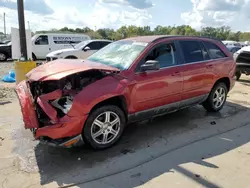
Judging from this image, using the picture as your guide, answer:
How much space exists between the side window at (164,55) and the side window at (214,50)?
1212mm

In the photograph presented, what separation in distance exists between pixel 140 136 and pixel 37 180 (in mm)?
1972

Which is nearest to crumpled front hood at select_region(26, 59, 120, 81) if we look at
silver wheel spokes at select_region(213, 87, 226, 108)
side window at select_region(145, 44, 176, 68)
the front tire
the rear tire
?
the front tire

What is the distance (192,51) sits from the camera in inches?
207

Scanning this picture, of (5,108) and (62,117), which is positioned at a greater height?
(62,117)

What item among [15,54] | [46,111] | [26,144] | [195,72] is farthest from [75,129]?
[15,54]

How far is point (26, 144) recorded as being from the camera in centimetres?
428

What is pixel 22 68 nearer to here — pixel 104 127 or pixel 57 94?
pixel 57 94

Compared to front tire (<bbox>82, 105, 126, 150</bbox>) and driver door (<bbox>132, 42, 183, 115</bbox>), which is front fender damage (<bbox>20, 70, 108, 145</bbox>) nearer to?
front tire (<bbox>82, 105, 126, 150</bbox>)

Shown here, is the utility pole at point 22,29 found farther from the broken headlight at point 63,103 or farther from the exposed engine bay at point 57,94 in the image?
the broken headlight at point 63,103

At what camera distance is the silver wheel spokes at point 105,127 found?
12.8ft

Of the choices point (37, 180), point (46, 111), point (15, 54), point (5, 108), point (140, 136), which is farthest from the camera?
point (15, 54)

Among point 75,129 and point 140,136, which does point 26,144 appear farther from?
point 140,136

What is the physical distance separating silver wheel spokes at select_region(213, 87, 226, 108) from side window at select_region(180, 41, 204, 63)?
1.01 meters

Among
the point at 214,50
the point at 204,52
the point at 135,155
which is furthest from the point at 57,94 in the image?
the point at 214,50
